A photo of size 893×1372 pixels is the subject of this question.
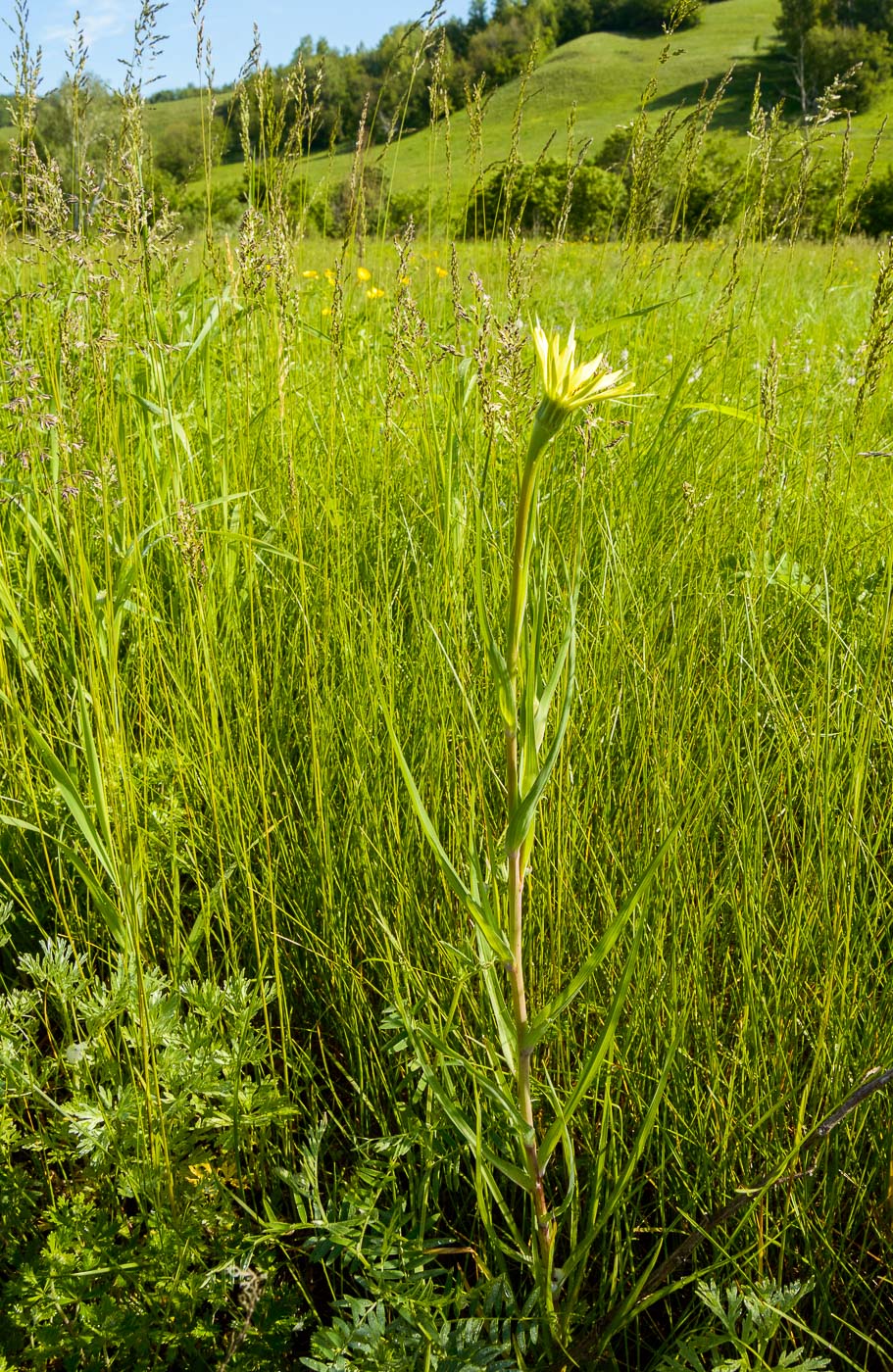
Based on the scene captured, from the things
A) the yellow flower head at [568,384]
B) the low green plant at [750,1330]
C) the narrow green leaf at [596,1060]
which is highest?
the yellow flower head at [568,384]

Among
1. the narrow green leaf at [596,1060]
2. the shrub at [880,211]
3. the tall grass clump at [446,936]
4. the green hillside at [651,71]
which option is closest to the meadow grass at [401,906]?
the tall grass clump at [446,936]

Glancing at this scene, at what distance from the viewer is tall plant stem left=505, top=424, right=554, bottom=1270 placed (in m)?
0.60

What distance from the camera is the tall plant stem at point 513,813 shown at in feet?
1.97

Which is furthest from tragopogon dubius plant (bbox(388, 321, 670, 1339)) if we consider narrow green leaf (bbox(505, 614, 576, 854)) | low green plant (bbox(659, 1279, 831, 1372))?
low green plant (bbox(659, 1279, 831, 1372))

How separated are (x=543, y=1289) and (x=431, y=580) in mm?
1014

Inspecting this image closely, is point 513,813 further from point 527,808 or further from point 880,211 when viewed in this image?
point 880,211

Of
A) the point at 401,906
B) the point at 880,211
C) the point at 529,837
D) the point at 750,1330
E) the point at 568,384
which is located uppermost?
the point at 880,211

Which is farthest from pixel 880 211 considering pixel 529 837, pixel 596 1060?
pixel 596 1060

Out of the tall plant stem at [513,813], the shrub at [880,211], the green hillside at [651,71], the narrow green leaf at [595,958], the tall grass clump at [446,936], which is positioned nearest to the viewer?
the tall plant stem at [513,813]

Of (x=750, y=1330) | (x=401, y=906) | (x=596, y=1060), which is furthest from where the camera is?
(x=401, y=906)

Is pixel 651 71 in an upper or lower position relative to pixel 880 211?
upper

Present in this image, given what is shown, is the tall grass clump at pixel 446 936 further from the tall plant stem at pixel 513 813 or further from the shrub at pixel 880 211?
the shrub at pixel 880 211

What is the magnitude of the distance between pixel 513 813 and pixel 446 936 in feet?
1.94

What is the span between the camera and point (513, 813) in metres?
0.69
